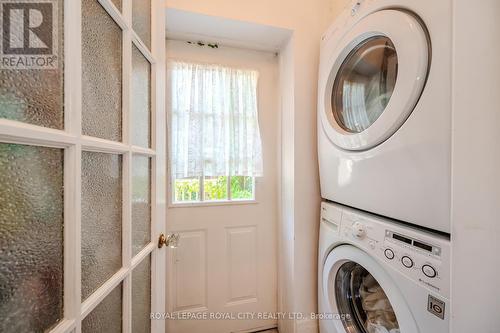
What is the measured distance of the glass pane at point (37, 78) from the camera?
0.31 m

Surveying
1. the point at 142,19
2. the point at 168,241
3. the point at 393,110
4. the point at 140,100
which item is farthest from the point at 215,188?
the point at 393,110

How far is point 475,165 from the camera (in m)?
0.50

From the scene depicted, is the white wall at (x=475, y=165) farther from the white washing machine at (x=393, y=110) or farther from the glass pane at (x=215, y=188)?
the glass pane at (x=215, y=188)

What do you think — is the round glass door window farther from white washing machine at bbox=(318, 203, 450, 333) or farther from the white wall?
the white wall

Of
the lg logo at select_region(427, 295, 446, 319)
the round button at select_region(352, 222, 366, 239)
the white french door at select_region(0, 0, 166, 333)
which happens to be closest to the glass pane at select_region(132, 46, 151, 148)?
the white french door at select_region(0, 0, 166, 333)

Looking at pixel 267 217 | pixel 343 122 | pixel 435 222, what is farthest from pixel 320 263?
pixel 343 122

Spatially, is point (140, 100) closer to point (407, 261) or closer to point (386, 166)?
point (386, 166)

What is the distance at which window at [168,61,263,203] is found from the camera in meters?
1.22

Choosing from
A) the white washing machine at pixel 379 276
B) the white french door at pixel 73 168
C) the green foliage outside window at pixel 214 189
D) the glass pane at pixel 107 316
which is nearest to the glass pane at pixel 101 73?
the white french door at pixel 73 168

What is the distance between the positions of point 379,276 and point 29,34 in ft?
3.54

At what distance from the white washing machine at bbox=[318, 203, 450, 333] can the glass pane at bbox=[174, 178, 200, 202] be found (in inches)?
31.2

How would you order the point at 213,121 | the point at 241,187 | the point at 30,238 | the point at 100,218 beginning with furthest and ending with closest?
the point at 241,187
the point at 213,121
the point at 100,218
the point at 30,238

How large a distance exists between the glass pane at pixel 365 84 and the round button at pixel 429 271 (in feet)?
1.60

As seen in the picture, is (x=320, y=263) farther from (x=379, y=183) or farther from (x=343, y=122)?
(x=343, y=122)
